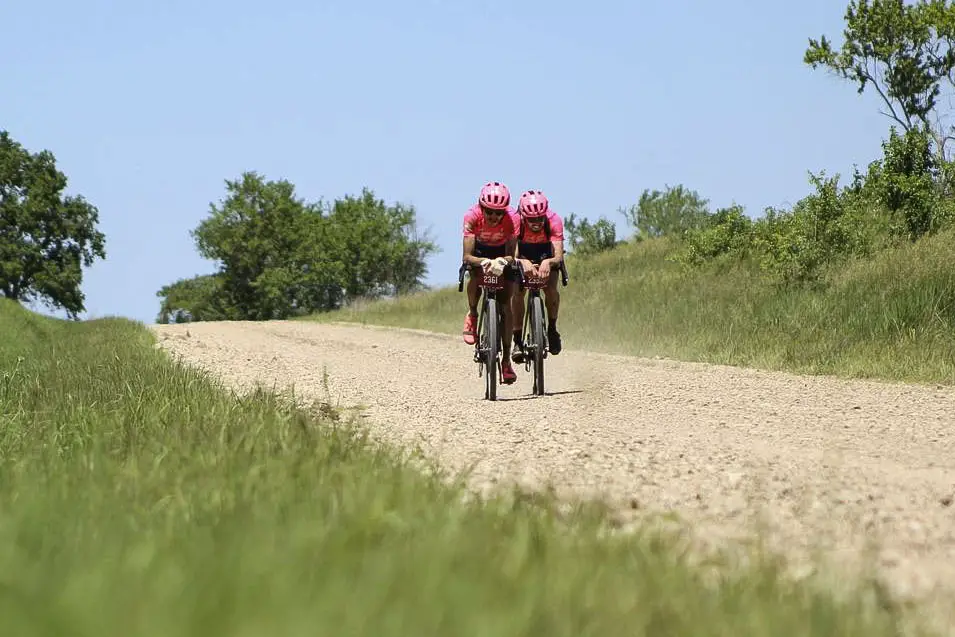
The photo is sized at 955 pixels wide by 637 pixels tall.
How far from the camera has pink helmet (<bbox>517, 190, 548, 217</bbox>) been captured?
11.6 meters

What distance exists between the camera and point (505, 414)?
907 centimetres

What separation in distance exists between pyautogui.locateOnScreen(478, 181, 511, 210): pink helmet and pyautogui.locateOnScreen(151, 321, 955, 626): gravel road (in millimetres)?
1902

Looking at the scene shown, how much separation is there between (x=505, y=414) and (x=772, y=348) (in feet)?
25.7

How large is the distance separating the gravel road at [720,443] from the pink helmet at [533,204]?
6.00 ft

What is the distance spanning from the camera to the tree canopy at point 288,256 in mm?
87875

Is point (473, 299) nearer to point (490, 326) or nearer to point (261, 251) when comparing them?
point (490, 326)

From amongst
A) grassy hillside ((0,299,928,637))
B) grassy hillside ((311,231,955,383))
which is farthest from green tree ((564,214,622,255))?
grassy hillside ((0,299,928,637))

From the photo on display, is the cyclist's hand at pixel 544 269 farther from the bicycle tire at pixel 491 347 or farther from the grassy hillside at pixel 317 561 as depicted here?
the grassy hillside at pixel 317 561

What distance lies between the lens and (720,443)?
7.10m

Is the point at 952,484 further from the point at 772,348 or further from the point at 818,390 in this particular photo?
the point at 772,348

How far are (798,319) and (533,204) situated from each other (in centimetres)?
658

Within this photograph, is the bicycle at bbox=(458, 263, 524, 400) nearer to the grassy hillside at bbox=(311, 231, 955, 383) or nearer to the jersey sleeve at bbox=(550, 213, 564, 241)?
the jersey sleeve at bbox=(550, 213, 564, 241)

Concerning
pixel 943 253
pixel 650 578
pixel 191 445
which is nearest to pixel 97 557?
pixel 650 578

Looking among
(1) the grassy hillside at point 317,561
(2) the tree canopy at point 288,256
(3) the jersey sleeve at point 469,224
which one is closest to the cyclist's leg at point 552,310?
(3) the jersey sleeve at point 469,224
